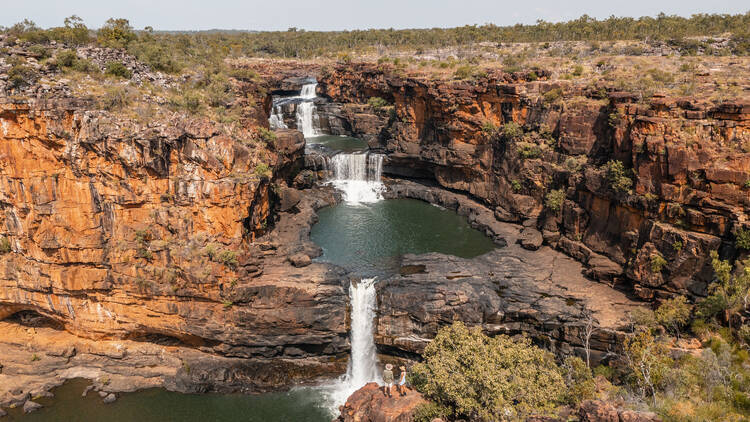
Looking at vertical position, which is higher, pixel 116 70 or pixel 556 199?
pixel 116 70

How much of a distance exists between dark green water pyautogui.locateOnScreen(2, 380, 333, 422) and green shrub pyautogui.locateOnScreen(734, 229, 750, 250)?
2210 centimetres

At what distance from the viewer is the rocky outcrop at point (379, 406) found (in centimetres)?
1703

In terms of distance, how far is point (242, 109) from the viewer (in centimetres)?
3559

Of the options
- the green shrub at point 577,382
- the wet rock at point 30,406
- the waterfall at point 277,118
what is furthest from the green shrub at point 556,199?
the waterfall at point 277,118

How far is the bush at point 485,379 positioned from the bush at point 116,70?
25.7 m

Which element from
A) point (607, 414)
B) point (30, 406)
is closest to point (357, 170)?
point (30, 406)

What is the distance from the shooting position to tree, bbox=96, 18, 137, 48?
107 ft

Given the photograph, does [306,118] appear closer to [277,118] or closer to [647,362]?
[277,118]

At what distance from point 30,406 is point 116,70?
20.1 meters

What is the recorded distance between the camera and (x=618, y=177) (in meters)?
29.5

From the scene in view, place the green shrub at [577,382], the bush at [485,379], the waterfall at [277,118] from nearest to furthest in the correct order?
the bush at [485,379] < the green shrub at [577,382] < the waterfall at [277,118]

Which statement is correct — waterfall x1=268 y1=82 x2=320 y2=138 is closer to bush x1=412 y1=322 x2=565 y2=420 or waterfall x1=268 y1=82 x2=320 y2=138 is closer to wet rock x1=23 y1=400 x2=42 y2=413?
wet rock x1=23 y1=400 x2=42 y2=413

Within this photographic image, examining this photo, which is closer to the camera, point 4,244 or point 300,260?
point 4,244

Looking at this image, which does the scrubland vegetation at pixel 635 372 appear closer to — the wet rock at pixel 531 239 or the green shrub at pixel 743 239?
the green shrub at pixel 743 239
